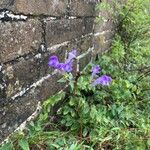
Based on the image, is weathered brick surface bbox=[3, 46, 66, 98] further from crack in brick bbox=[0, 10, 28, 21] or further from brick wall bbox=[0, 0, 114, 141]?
crack in brick bbox=[0, 10, 28, 21]

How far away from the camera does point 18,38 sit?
6.61 ft

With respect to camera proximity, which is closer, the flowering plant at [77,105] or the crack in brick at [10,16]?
the crack in brick at [10,16]

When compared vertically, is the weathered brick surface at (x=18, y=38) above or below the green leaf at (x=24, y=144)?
above

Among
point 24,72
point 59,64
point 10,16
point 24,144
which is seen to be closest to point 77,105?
point 59,64

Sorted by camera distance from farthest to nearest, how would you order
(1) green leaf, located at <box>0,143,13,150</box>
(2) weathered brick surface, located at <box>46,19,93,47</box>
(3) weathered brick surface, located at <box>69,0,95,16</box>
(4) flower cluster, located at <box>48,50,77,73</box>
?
(3) weathered brick surface, located at <box>69,0,95,16</box> < (2) weathered brick surface, located at <box>46,19,93,47</box> < (4) flower cluster, located at <box>48,50,77,73</box> < (1) green leaf, located at <box>0,143,13,150</box>

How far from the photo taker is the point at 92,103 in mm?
2986

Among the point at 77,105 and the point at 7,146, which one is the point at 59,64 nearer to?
the point at 77,105

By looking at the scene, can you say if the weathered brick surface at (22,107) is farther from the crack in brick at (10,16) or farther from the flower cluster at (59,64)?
the crack in brick at (10,16)

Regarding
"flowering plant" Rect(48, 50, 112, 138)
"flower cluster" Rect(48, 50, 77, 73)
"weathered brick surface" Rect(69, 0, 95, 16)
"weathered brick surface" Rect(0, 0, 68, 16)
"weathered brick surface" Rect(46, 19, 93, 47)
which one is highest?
"weathered brick surface" Rect(0, 0, 68, 16)

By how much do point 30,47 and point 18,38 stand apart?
18 centimetres

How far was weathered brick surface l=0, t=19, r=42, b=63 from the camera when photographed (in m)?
1.87

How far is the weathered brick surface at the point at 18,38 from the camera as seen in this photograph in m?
Result: 1.87

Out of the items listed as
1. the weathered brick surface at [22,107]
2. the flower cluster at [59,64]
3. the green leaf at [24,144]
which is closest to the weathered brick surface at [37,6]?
the flower cluster at [59,64]

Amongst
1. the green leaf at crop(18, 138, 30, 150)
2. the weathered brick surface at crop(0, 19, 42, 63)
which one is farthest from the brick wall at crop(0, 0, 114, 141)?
the green leaf at crop(18, 138, 30, 150)
